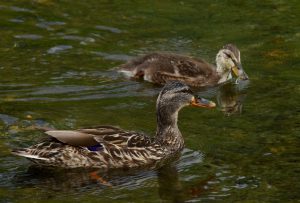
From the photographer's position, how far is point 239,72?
43.2 feet

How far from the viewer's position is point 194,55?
1417 cm

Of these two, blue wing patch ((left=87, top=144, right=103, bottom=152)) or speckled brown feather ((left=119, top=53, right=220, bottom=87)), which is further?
speckled brown feather ((left=119, top=53, right=220, bottom=87))

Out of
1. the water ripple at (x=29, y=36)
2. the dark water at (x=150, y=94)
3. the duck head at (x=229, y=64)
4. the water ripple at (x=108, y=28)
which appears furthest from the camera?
the water ripple at (x=108, y=28)

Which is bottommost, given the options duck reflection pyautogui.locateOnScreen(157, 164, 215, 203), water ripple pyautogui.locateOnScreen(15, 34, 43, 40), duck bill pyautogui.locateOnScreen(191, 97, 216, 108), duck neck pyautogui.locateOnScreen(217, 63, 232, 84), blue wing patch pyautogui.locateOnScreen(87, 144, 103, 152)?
duck reflection pyautogui.locateOnScreen(157, 164, 215, 203)

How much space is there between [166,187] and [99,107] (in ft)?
8.65

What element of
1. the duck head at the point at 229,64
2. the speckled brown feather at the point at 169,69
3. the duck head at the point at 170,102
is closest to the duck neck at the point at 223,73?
the duck head at the point at 229,64

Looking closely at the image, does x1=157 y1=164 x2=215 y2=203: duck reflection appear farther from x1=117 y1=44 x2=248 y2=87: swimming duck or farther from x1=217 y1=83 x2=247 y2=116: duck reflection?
x1=117 y1=44 x2=248 y2=87: swimming duck

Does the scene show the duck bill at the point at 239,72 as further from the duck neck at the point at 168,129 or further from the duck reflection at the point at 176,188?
the duck reflection at the point at 176,188

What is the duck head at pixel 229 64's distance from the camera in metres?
13.2

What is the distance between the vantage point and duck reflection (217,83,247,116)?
1181cm

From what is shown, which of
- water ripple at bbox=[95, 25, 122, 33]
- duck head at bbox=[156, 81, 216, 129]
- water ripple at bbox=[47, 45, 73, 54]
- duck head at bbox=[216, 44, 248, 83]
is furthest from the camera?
water ripple at bbox=[95, 25, 122, 33]

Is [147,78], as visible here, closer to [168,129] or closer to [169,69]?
[169,69]

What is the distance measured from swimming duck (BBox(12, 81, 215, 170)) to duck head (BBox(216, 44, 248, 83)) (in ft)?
9.41

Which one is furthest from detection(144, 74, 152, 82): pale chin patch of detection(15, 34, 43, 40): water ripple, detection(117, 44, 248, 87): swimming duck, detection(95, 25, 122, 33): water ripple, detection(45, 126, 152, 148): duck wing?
detection(45, 126, 152, 148): duck wing
